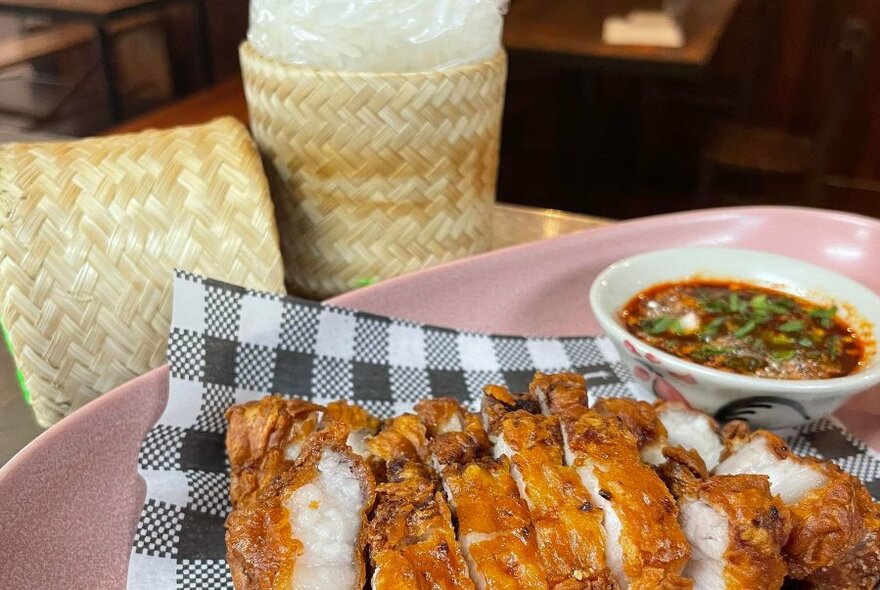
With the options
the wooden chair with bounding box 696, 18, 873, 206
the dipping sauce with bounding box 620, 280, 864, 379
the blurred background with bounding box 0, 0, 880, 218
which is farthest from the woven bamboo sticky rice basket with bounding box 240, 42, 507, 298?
the wooden chair with bounding box 696, 18, 873, 206

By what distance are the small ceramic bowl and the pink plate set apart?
0.23m

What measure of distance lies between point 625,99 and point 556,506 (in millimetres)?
7887

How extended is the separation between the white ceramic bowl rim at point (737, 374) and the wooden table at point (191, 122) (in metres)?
0.65

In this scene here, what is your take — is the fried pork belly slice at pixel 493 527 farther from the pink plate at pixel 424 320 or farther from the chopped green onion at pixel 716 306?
the chopped green onion at pixel 716 306

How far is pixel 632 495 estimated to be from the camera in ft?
4.21

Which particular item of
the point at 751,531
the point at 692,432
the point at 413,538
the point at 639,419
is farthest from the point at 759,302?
the point at 413,538

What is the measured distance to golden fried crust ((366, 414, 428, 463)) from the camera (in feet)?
4.94

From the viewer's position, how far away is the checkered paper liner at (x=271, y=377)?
1532 millimetres

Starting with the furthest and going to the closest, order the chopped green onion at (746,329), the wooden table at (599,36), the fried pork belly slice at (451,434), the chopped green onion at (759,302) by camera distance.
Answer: the wooden table at (599,36)
the chopped green onion at (759,302)
the chopped green onion at (746,329)
the fried pork belly slice at (451,434)

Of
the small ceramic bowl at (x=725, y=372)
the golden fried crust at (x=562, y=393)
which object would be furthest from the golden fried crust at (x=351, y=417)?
the small ceramic bowl at (x=725, y=372)

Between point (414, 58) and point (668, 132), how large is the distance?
6.87 m

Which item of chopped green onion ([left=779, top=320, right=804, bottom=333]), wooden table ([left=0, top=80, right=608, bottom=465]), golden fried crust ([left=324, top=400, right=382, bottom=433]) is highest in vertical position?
golden fried crust ([left=324, top=400, right=382, bottom=433])

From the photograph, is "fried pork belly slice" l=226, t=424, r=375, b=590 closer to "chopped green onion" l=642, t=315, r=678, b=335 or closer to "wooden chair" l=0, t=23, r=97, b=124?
"chopped green onion" l=642, t=315, r=678, b=335

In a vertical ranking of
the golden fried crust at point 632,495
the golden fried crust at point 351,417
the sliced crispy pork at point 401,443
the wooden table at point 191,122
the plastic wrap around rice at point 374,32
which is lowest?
the wooden table at point 191,122
